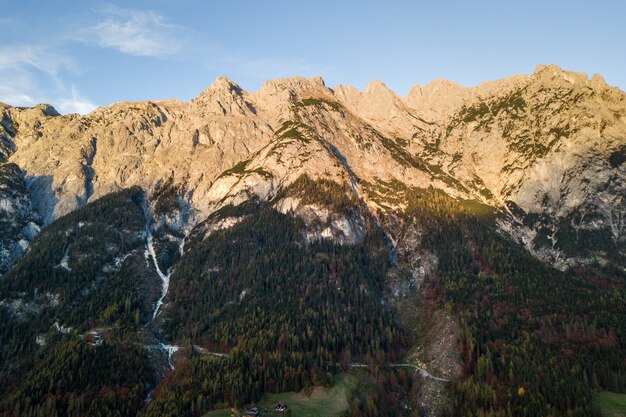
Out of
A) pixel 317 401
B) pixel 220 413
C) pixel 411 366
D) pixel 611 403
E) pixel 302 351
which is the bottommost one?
pixel 220 413

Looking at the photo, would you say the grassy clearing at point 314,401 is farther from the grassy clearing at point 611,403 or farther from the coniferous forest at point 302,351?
the grassy clearing at point 611,403

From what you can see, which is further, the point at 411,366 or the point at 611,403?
the point at 411,366

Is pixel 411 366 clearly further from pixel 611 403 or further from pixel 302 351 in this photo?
pixel 611 403

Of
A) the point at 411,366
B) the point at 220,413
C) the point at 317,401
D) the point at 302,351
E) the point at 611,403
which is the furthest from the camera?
the point at 411,366

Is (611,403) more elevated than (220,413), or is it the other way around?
(611,403)

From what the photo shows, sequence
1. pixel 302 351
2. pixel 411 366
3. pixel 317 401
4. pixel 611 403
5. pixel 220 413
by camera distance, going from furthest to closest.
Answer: pixel 411 366 < pixel 302 351 < pixel 317 401 < pixel 220 413 < pixel 611 403

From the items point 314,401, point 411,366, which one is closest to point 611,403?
point 411,366

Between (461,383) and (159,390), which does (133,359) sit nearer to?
(159,390)

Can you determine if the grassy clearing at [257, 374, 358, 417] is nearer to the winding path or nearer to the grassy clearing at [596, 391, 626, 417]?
the winding path

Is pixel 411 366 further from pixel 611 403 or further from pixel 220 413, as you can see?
pixel 220 413
